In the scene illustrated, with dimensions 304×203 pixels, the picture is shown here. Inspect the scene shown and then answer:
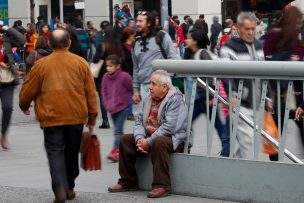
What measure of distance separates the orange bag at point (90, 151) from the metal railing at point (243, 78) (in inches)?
33.8

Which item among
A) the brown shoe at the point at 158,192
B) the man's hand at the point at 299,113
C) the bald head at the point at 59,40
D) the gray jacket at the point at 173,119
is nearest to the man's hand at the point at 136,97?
the gray jacket at the point at 173,119

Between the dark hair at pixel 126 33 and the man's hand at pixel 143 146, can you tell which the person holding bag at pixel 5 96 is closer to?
the dark hair at pixel 126 33

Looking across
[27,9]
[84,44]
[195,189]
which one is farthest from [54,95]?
[27,9]

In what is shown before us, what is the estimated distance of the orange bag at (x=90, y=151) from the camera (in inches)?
349

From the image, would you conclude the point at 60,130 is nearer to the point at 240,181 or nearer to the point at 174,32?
the point at 240,181

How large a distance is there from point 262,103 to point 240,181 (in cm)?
73

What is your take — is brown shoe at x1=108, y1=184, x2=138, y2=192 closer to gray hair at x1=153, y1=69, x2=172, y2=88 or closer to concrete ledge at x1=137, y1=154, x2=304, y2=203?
concrete ledge at x1=137, y1=154, x2=304, y2=203

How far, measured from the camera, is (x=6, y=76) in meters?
12.7

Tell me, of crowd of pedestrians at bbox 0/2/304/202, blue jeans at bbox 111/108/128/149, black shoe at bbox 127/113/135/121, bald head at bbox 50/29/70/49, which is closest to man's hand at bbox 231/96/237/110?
crowd of pedestrians at bbox 0/2/304/202

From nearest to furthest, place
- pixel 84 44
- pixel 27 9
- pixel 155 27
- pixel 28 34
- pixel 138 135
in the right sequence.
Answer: pixel 138 135
pixel 155 27
pixel 84 44
pixel 28 34
pixel 27 9

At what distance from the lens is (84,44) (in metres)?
24.4

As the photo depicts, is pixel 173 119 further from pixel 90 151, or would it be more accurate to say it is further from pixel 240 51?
pixel 240 51

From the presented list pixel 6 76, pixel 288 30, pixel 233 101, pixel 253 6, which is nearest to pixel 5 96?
pixel 6 76

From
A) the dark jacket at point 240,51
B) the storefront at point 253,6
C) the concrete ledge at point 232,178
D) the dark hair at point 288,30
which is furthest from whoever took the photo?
the storefront at point 253,6
